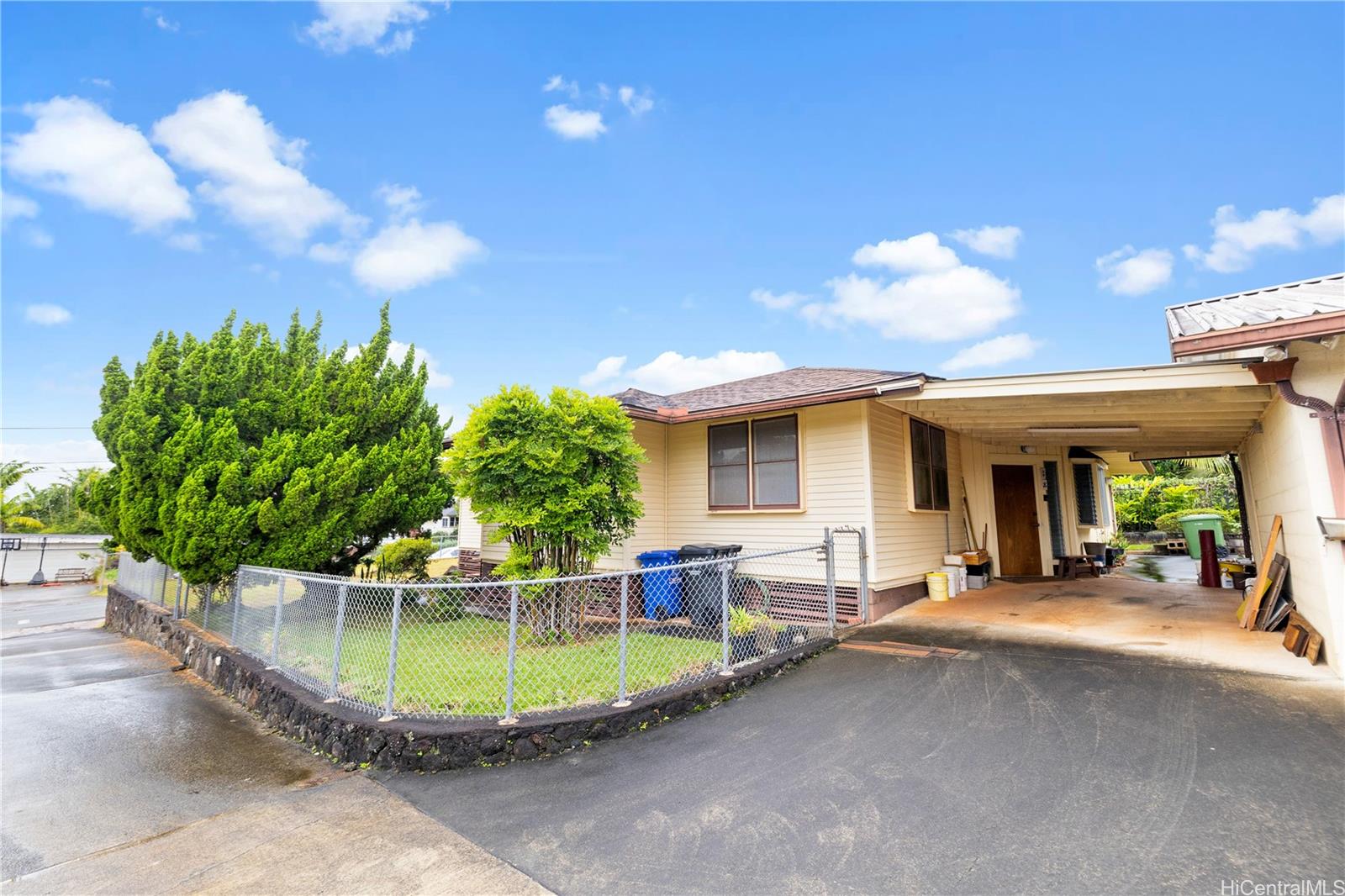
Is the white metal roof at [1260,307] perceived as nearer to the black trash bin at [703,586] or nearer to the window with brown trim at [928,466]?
the window with brown trim at [928,466]

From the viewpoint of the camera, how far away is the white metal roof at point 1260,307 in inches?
144

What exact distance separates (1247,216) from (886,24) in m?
10.5

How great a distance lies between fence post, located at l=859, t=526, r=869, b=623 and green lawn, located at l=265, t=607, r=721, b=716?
2170mm

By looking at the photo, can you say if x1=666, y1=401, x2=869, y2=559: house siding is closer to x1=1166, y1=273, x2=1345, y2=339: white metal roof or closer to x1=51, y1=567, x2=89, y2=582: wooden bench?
x1=1166, y1=273, x2=1345, y2=339: white metal roof

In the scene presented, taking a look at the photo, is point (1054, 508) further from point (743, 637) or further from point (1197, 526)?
point (743, 637)

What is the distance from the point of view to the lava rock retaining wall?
345cm

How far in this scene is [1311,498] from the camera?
13.7ft

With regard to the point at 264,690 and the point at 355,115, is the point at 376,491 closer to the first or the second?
the point at 264,690

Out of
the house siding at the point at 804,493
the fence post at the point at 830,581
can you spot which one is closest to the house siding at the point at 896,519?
the house siding at the point at 804,493

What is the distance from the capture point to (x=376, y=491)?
7.10 meters

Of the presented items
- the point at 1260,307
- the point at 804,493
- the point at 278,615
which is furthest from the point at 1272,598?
the point at 278,615

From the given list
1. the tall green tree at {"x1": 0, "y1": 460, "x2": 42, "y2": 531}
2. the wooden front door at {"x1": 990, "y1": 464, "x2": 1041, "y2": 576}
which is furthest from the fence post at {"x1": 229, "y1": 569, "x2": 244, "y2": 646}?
the tall green tree at {"x1": 0, "y1": 460, "x2": 42, "y2": 531}

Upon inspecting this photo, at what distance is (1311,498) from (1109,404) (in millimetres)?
1935

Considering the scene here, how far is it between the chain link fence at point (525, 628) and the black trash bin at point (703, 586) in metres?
0.02
